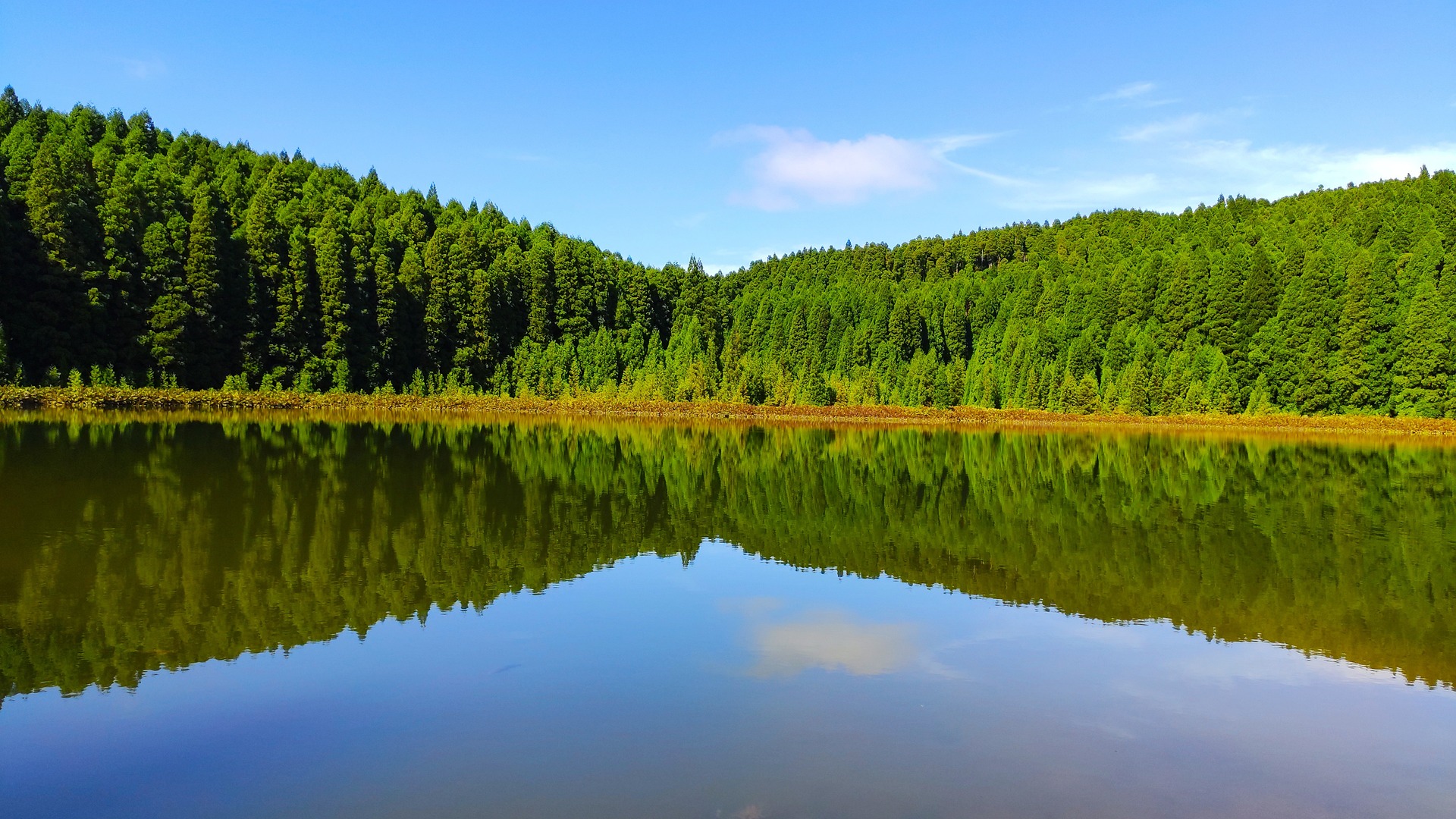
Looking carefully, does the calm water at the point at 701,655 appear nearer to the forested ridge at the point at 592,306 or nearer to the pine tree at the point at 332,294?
the forested ridge at the point at 592,306

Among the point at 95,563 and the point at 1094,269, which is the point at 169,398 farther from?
the point at 1094,269

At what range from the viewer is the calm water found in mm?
5398

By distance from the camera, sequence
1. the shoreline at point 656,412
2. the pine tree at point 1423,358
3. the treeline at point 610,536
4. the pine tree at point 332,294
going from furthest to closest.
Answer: the pine tree at point 332,294 < the pine tree at point 1423,358 < the shoreline at point 656,412 < the treeline at point 610,536

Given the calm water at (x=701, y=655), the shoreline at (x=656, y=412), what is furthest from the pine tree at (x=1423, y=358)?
the calm water at (x=701, y=655)

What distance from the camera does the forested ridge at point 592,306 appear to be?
176 ft

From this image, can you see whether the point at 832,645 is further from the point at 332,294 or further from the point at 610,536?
the point at 332,294

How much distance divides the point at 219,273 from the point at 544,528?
5335 centimetres

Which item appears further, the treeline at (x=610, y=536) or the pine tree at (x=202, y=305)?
the pine tree at (x=202, y=305)

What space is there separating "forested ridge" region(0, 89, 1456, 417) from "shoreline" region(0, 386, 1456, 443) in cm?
251

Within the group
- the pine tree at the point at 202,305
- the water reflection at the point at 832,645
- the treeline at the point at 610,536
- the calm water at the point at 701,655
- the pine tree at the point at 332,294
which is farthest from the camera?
the pine tree at the point at 332,294

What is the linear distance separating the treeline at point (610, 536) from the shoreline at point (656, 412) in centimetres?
1850

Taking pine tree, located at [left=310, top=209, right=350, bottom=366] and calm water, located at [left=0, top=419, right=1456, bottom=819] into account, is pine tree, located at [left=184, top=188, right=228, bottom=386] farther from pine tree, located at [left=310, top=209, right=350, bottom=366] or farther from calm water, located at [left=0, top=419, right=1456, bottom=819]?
calm water, located at [left=0, top=419, right=1456, bottom=819]

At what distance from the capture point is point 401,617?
8.73m

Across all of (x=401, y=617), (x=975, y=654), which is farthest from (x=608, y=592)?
(x=975, y=654)
